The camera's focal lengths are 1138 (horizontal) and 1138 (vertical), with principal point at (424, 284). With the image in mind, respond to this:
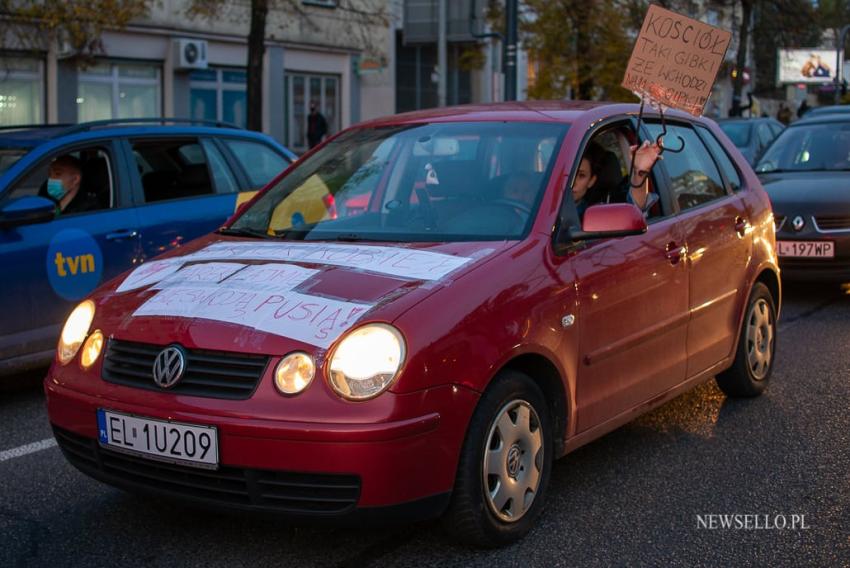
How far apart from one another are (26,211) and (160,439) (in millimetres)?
3126

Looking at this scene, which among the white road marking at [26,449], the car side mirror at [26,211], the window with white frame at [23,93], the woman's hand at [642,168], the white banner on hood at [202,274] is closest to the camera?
the white banner on hood at [202,274]

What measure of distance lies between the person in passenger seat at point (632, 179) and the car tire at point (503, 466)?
130 cm

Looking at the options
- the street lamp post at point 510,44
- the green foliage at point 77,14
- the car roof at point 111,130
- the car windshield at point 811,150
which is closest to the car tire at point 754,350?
the car roof at point 111,130

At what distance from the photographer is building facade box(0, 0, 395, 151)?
22047mm

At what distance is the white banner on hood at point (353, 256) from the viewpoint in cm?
400

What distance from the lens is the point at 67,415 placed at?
402 centimetres

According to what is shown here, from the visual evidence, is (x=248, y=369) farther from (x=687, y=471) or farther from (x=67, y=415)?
(x=687, y=471)

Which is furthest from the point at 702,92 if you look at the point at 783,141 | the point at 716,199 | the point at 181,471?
the point at 783,141

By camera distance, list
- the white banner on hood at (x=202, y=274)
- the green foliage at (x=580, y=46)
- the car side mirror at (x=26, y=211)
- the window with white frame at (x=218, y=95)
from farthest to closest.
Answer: the window with white frame at (x=218, y=95), the green foliage at (x=580, y=46), the car side mirror at (x=26, y=211), the white banner on hood at (x=202, y=274)

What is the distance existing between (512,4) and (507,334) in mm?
14262

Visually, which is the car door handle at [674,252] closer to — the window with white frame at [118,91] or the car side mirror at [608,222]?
the car side mirror at [608,222]

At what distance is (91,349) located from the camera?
4.06 m

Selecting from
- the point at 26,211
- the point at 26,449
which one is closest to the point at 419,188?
the point at 26,449

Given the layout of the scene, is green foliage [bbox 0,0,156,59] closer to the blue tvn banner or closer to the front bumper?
the blue tvn banner
